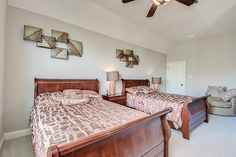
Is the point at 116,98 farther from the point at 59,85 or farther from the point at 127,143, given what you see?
the point at 127,143

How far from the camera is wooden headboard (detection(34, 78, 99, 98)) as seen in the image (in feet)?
9.11

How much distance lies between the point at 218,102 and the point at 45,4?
577 cm

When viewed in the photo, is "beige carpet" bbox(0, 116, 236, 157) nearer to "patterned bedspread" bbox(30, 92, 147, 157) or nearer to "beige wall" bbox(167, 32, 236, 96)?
"patterned bedspread" bbox(30, 92, 147, 157)

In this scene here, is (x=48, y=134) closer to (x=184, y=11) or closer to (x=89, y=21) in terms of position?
(x=89, y=21)

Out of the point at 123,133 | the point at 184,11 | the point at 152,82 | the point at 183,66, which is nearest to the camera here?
the point at 123,133

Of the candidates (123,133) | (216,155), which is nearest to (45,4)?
(123,133)

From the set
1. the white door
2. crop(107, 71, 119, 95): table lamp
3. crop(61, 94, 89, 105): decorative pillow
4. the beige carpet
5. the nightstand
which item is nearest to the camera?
the beige carpet

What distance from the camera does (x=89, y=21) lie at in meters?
3.46

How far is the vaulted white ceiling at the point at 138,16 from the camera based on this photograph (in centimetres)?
297

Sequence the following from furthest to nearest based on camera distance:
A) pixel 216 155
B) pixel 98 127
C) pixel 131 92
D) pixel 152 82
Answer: pixel 152 82 < pixel 131 92 < pixel 216 155 < pixel 98 127

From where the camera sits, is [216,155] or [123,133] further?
Answer: [216,155]

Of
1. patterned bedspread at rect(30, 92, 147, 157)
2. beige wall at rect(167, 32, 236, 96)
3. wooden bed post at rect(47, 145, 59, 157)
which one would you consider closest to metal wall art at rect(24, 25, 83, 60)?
patterned bedspread at rect(30, 92, 147, 157)

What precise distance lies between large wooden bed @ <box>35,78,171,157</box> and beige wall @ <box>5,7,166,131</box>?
92.8 inches

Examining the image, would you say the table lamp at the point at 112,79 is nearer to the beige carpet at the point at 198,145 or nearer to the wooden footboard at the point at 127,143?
the beige carpet at the point at 198,145
